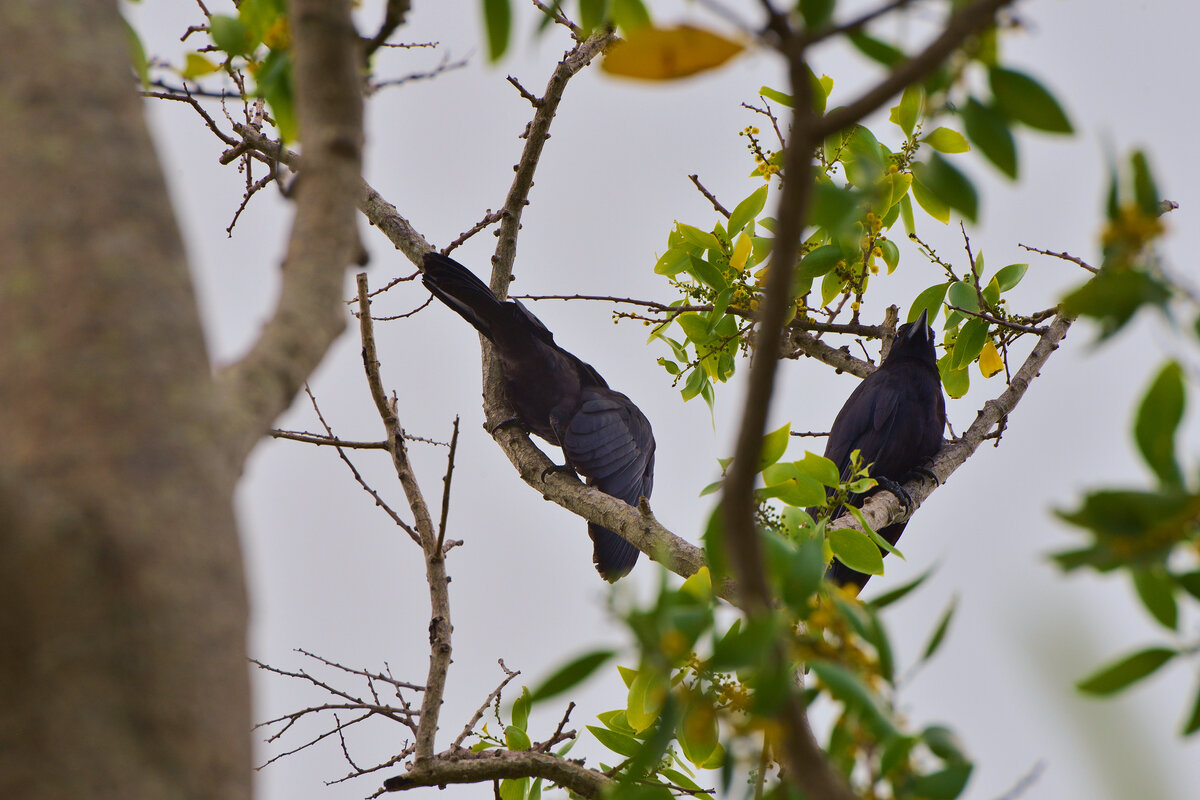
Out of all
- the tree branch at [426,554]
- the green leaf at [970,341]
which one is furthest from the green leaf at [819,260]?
the tree branch at [426,554]

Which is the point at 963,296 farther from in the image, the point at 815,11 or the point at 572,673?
the point at 572,673

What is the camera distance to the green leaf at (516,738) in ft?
8.63

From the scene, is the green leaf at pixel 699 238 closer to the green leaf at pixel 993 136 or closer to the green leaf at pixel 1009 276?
the green leaf at pixel 1009 276

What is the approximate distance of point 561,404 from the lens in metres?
4.82

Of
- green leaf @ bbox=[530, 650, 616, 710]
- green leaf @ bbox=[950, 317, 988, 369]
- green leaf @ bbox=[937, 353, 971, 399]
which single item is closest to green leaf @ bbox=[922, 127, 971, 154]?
green leaf @ bbox=[950, 317, 988, 369]

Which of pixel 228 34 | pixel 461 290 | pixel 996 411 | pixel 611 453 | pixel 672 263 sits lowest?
pixel 228 34

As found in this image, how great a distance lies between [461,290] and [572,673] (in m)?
3.60

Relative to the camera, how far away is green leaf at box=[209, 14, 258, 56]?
1433mm

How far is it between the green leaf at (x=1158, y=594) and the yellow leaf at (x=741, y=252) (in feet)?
8.03

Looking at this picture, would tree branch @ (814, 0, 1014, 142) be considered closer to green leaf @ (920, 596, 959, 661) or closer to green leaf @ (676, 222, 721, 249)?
green leaf @ (920, 596, 959, 661)

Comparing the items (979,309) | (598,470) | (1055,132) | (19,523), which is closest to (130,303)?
(19,523)

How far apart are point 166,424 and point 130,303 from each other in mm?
113

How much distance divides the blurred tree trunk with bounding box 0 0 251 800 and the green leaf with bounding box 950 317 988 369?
304 cm

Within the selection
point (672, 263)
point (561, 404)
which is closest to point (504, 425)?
point (561, 404)
